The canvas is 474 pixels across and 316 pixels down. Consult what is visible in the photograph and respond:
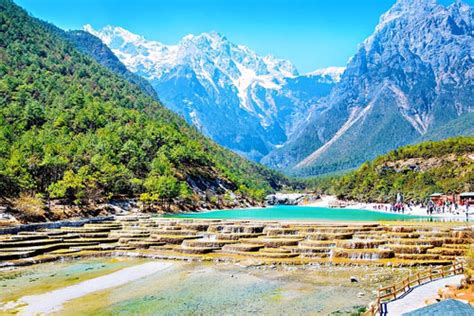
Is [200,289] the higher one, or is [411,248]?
[411,248]

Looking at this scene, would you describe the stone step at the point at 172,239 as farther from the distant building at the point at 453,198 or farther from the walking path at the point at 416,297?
the distant building at the point at 453,198

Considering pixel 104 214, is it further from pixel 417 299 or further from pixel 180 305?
pixel 417 299

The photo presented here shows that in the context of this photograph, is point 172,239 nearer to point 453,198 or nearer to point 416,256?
point 416,256

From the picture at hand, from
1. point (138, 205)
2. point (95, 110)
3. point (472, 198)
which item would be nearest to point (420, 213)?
point (472, 198)

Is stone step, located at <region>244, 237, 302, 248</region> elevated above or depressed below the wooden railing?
above

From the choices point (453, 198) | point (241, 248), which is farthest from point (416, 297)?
point (453, 198)

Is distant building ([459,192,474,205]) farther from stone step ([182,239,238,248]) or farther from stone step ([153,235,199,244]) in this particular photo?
stone step ([153,235,199,244])

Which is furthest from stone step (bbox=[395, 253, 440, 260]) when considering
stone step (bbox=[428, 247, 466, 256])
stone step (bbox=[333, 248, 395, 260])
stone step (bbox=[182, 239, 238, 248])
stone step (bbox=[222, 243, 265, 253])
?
stone step (bbox=[182, 239, 238, 248])
